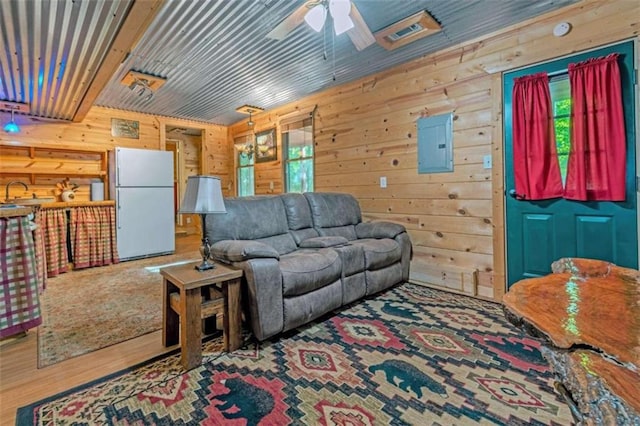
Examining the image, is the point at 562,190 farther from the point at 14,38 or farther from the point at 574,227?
the point at 14,38

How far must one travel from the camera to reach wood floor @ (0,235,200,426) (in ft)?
5.09

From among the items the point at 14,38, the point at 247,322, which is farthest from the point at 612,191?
the point at 14,38

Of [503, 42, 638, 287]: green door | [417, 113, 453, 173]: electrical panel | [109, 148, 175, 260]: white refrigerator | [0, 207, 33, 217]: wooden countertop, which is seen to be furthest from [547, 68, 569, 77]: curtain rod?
[109, 148, 175, 260]: white refrigerator

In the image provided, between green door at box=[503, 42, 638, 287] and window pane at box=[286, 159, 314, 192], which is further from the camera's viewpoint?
window pane at box=[286, 159, 314, 192]

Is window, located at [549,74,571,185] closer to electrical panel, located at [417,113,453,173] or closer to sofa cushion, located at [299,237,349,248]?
electrical panel, located at [417,113,453,173]

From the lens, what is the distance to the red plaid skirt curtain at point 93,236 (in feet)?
13.7

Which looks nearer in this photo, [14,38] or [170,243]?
[14,38]

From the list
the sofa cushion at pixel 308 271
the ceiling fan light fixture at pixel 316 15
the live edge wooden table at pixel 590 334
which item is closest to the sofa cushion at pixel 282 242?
the sofa cushion at pixel 308 271

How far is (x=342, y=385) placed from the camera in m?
1.58

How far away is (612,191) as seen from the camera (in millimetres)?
2229

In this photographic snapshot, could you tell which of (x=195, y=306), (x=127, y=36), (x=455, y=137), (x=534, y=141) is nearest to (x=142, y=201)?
(x=127, y=36)

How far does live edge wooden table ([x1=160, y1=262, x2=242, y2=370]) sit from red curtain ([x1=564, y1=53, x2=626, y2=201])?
267 cm

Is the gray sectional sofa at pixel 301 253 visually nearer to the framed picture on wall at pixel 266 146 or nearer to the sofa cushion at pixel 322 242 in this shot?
the sofa cushion at pixel 322 242

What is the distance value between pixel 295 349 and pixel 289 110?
3959 mm
